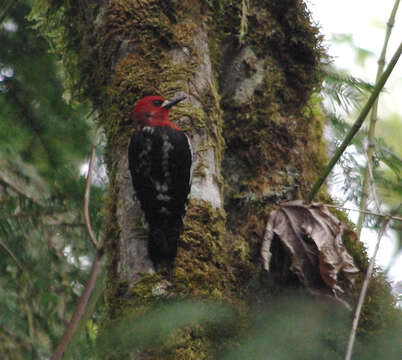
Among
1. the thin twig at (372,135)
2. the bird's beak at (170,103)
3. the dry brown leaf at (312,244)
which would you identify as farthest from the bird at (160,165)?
the thin twig at (372,135)

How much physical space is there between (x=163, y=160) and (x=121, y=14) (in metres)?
0.84

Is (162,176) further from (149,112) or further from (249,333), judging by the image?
(249,333)

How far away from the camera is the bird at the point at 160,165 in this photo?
248 centimetres

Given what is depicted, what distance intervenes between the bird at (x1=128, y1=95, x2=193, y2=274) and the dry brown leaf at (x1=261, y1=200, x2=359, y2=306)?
474 millimetres

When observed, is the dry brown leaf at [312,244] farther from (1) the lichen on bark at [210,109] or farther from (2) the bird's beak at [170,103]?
(2) the bird's beak at [170,103]


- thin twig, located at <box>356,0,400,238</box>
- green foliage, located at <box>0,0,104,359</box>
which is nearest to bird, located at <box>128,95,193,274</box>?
green foliage, located at <box>0,0,104,359</box>

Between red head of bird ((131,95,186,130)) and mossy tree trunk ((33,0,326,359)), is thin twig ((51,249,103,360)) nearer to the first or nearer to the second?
mossy tree trunk ((33,0,326,359))

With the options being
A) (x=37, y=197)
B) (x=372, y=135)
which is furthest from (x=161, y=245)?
(x=372, y=135)

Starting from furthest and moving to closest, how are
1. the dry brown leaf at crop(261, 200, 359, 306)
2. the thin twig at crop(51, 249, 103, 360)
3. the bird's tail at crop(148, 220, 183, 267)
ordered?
the dry brown leaf at crop(261, 200, 359, 306), the bird's tail at crop(148, 220, 183, 267), the thin twig at crop(51, 249, 103, 360)

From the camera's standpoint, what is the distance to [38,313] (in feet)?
8.63

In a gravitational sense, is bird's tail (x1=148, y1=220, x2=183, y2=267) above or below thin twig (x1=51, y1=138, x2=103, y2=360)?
above

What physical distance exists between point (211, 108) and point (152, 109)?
1.01 ft

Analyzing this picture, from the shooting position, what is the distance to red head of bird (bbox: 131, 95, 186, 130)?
8.62ft

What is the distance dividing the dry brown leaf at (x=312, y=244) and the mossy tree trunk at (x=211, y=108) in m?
0.11
